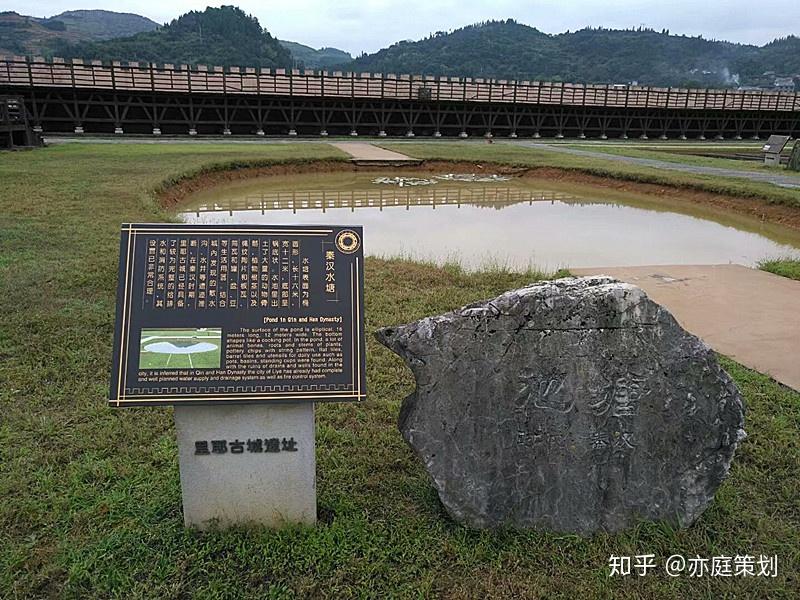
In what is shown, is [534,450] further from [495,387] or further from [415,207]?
[415,207]

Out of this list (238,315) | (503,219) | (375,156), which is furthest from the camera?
(375,156)

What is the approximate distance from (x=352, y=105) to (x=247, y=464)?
2586 cm

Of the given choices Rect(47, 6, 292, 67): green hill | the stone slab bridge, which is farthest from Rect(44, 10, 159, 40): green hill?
the stone slab bridge

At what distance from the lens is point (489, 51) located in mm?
106688

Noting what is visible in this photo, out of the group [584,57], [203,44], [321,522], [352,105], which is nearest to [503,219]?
[321,522]

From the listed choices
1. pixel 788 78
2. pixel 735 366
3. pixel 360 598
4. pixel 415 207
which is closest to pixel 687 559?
pixel 360 598

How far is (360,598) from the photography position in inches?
98.8

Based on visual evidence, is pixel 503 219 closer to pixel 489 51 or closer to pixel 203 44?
pixel 203 44

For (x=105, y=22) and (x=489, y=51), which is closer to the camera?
(x=489, y=51)

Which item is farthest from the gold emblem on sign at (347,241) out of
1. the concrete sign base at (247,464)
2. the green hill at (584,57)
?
the green hill at (584,57)

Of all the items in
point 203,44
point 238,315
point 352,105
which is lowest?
point 238,315

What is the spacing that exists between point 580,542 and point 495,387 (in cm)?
81

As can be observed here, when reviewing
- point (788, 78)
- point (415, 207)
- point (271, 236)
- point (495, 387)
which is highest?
point (788, 78)

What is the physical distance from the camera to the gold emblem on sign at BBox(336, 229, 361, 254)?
2.72 meters
